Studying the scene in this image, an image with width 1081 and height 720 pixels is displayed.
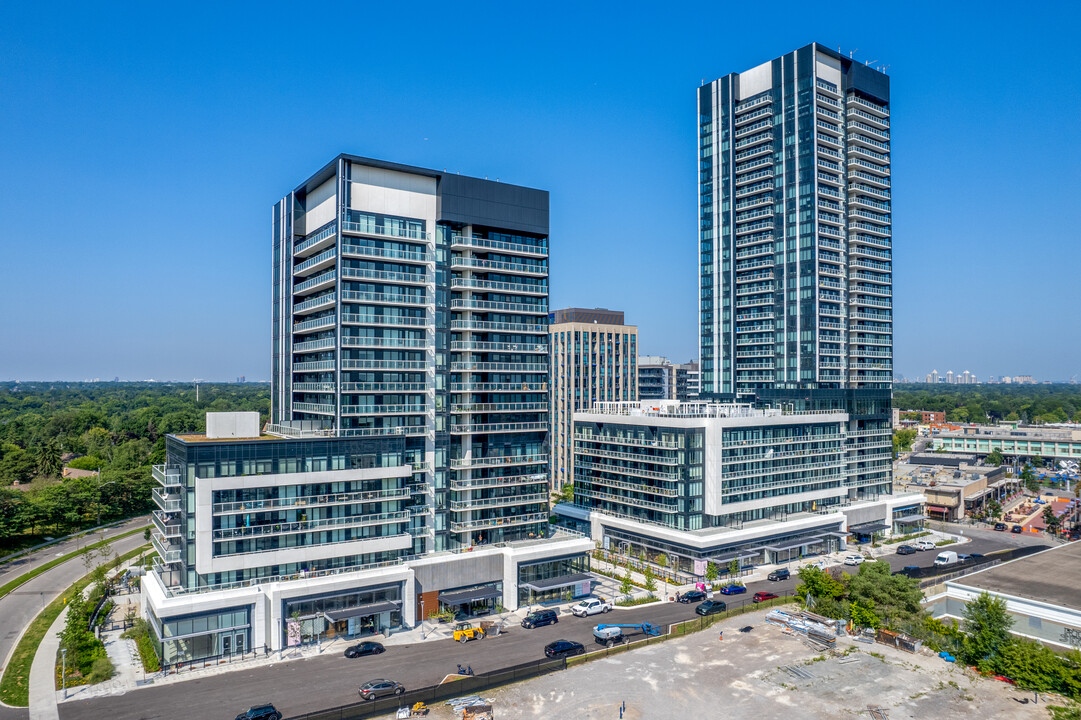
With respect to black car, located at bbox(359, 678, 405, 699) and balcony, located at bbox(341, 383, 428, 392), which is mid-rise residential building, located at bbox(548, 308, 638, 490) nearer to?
balcony, located at bbox(341, 383, 428, 392)

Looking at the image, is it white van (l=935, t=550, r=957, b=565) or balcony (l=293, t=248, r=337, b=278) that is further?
white van (l=935, t=550, r=957, b=565)

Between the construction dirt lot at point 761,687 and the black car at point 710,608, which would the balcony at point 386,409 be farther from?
the black car at point 710,608

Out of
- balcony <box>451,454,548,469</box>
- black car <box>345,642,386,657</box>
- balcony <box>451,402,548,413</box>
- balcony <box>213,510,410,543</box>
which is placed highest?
balcony <box>451,402,548,413</box>

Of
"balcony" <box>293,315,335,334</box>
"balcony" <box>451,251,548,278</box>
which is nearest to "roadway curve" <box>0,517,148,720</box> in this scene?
"balcony" <box>293,315,335,334</box>

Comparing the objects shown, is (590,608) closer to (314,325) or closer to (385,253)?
(314,325)

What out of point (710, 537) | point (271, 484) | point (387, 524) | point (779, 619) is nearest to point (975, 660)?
point (779, 619)

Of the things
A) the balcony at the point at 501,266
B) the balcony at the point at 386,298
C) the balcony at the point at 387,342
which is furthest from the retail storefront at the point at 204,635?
the balcony at the point at 501,266

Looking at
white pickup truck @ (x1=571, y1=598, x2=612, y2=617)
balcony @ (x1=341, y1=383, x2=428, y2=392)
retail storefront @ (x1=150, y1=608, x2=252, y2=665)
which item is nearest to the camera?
retail storefront @ (x1=150, y1=608, x2=252, y2=665)
